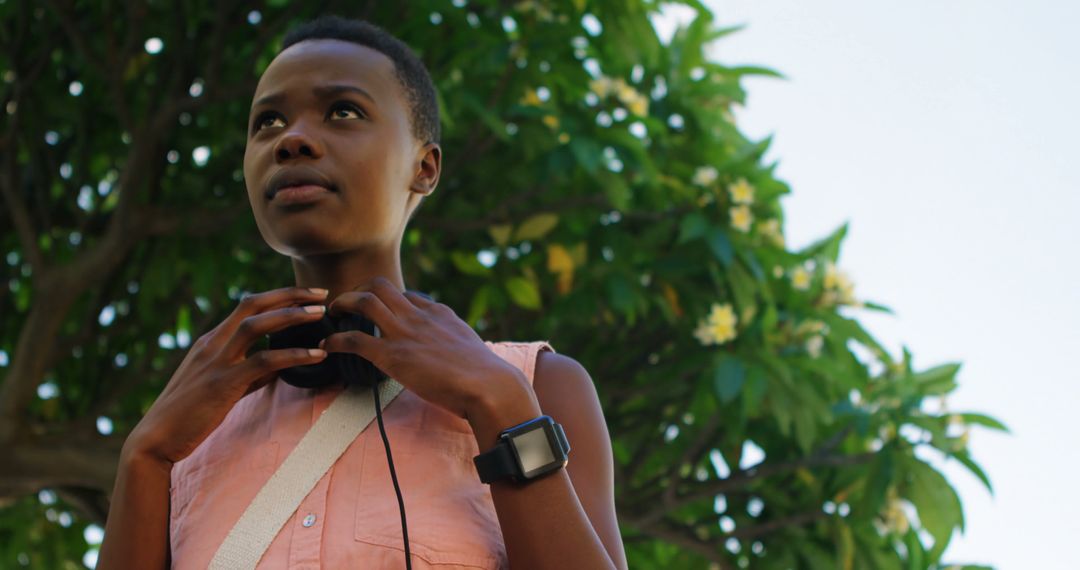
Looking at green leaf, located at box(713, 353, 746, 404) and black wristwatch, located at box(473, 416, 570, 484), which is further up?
green leaf, located at box(713, 353, 746, 404)

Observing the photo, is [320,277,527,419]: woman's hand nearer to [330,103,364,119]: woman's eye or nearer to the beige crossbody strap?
the beige crossbody strap

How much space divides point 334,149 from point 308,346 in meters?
0.27

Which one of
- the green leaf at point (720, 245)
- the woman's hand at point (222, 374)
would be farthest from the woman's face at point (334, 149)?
the green leaf at point (720, 245)

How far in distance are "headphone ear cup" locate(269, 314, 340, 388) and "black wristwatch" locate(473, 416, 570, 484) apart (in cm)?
28

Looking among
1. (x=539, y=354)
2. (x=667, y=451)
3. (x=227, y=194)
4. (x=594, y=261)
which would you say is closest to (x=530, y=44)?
(x=594, y=261)

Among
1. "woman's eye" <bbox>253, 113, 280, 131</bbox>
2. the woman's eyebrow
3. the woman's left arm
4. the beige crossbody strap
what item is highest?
"woman's eye" <bbox>253, 113, 280, 131</bbox>

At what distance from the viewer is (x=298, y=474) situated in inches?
63.1

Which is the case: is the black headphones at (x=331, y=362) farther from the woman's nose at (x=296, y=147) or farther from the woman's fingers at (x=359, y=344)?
the woman's nose at (x=296, y=147)

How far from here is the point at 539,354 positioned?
5.83ft

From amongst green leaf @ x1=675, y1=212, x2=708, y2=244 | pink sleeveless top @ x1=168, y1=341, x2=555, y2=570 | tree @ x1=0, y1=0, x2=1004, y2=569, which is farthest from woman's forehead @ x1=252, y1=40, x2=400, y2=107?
green leaf @ x1=675, y1=212, x2=708, y2=244

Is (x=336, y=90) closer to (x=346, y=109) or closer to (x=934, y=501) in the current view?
(x=346, y=109)

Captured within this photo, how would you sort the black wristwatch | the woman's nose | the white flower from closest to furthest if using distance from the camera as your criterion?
the black wristwatch < the woman's nose < the white flower

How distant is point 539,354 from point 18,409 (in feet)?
9.40

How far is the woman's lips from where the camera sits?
169cm
